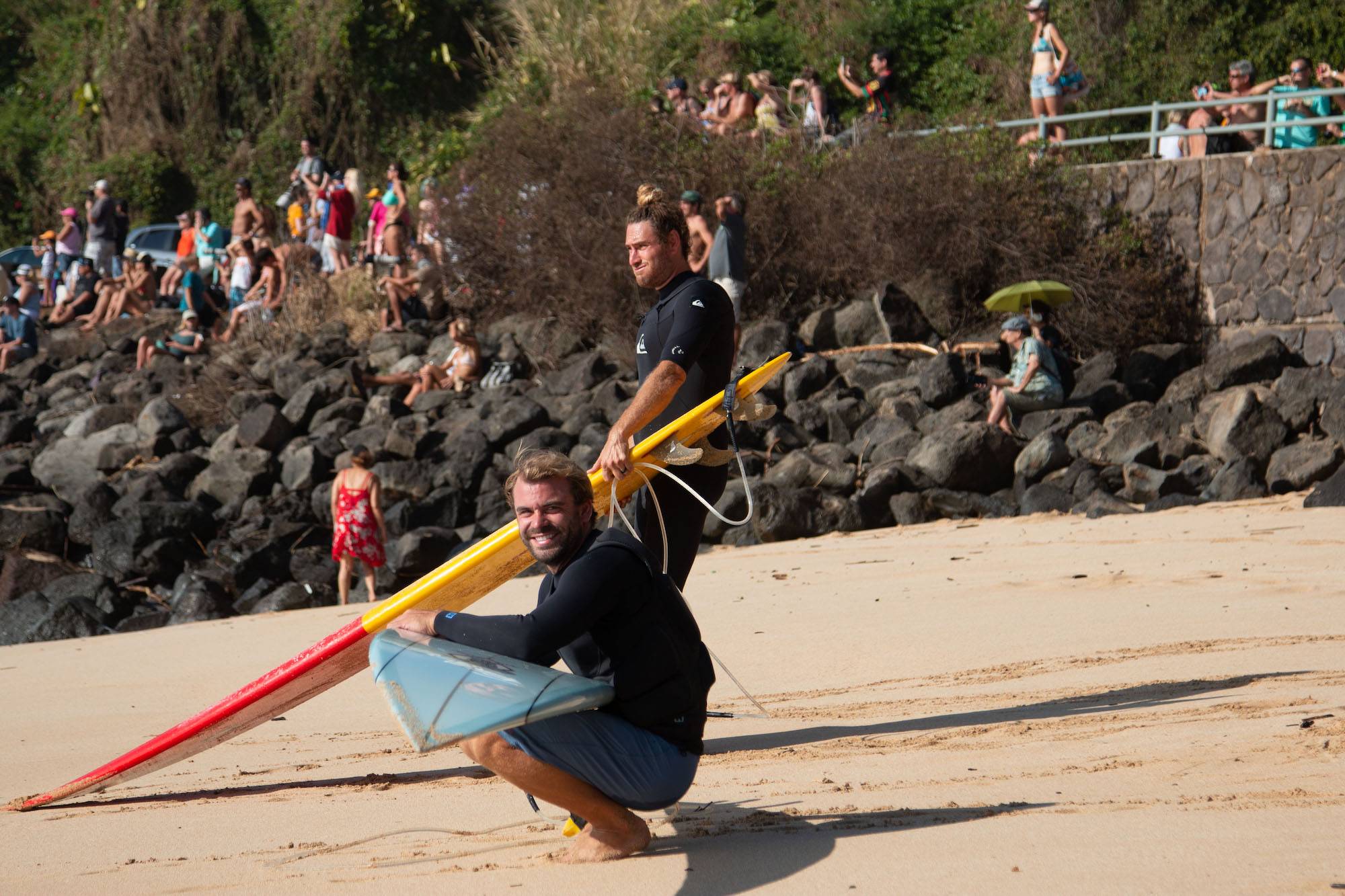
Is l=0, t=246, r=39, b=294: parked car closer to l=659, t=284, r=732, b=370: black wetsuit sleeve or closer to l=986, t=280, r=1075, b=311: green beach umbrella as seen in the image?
l=986, t=280, r=1075, b=311: green beach umbrella

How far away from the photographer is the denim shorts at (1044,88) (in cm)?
1396

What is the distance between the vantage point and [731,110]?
601 inches

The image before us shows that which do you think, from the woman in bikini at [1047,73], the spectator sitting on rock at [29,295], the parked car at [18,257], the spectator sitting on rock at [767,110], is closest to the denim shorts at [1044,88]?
the woman in bikini at [1047,73]

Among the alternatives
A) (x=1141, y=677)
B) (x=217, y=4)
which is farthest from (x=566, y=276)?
(x=217, y=4)

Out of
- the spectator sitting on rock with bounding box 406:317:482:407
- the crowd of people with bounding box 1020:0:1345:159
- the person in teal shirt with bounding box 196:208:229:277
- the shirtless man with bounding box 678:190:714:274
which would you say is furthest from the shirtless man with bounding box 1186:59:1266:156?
the person in teal shirt with bounding box 196:208:229:277

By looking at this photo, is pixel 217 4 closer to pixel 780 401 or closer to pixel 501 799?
pixel 780 401

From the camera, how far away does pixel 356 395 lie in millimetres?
14422

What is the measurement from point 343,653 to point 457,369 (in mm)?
10799

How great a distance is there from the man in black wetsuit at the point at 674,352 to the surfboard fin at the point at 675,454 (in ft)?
0.30

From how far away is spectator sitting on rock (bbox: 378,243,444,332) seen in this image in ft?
53.3

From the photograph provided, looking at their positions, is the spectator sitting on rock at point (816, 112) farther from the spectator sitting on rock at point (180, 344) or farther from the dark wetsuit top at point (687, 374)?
the dark wetsuit top at point (687, 374)

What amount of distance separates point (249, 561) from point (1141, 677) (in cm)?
763

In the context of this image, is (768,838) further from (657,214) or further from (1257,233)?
(1257,233)

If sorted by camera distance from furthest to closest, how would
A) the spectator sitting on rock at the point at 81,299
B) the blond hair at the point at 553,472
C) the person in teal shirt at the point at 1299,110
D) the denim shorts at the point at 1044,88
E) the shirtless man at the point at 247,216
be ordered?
1. the spectator sitting on rock at the point at 81,299
2. the shirtless man at the point at 247,216
3. the denim shorts at the point at 1044,88
4. the person in teal shirt at the point at 1299,110
5. the blond hair at the point at 553,472
